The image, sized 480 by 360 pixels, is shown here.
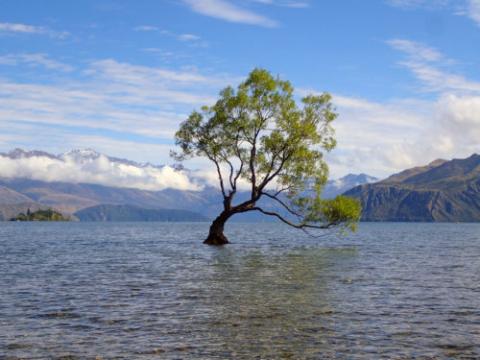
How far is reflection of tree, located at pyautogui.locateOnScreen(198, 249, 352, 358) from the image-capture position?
65.2ft

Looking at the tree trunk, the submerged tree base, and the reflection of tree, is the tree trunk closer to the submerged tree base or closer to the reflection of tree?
the submerged tree base

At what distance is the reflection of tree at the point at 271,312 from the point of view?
19.9 meters

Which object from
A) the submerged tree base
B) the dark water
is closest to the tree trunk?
the submerged tree base

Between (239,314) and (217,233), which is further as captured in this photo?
(217,233)

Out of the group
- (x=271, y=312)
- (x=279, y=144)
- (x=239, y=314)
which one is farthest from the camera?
(x=279, y=144)

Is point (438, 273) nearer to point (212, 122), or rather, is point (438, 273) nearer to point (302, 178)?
point (302, 178)

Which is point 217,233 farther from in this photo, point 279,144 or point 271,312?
point 271,312

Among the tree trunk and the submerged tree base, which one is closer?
the tree trunk

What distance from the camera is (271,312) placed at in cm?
2633

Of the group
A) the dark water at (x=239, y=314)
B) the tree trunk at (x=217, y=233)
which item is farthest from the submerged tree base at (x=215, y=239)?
the dark water at (x=239, y=314)

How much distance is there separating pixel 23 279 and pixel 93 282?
5789mm

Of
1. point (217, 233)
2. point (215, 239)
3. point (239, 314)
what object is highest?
point (217, 233)

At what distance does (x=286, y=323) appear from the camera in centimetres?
2380

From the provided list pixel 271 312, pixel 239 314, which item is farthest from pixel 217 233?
pixel 239 314
